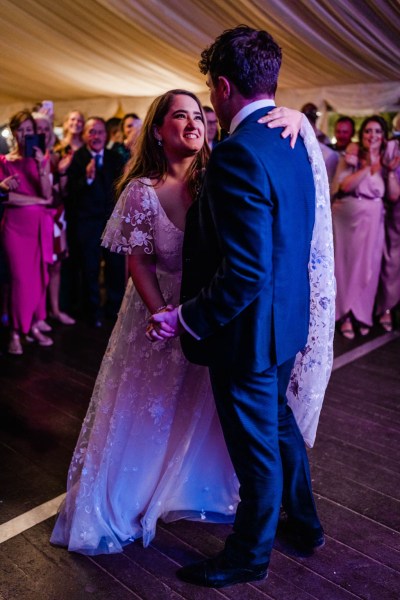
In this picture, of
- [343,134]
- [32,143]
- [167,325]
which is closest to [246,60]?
[167,325]

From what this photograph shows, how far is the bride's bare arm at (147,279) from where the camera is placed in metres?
1.78

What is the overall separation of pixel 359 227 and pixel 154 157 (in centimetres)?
306

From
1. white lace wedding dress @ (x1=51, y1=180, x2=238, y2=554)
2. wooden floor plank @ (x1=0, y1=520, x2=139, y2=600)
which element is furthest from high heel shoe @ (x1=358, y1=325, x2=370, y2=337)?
wooden floor plank @ (x1=0, y1=520, x2=139, y2=600)

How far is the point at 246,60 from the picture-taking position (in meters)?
1.40

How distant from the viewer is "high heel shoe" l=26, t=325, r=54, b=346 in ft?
12.9

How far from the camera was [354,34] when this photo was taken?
5328 millimetres

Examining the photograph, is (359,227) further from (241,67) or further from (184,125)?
(241,67)

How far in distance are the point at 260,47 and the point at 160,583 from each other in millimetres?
1572

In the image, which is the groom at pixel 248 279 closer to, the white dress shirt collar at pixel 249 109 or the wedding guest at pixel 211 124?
the white dress shirt collar at pixel 249 109

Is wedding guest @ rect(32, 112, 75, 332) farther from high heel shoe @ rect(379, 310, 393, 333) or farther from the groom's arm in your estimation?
the groom's arm

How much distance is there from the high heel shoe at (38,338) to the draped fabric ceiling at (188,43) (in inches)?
123

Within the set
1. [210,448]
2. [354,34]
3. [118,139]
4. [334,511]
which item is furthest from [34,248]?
[354,34]

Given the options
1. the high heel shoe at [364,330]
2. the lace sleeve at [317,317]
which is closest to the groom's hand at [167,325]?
the lace sleeve at [317,317]

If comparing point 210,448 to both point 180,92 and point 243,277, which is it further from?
point 180,92
